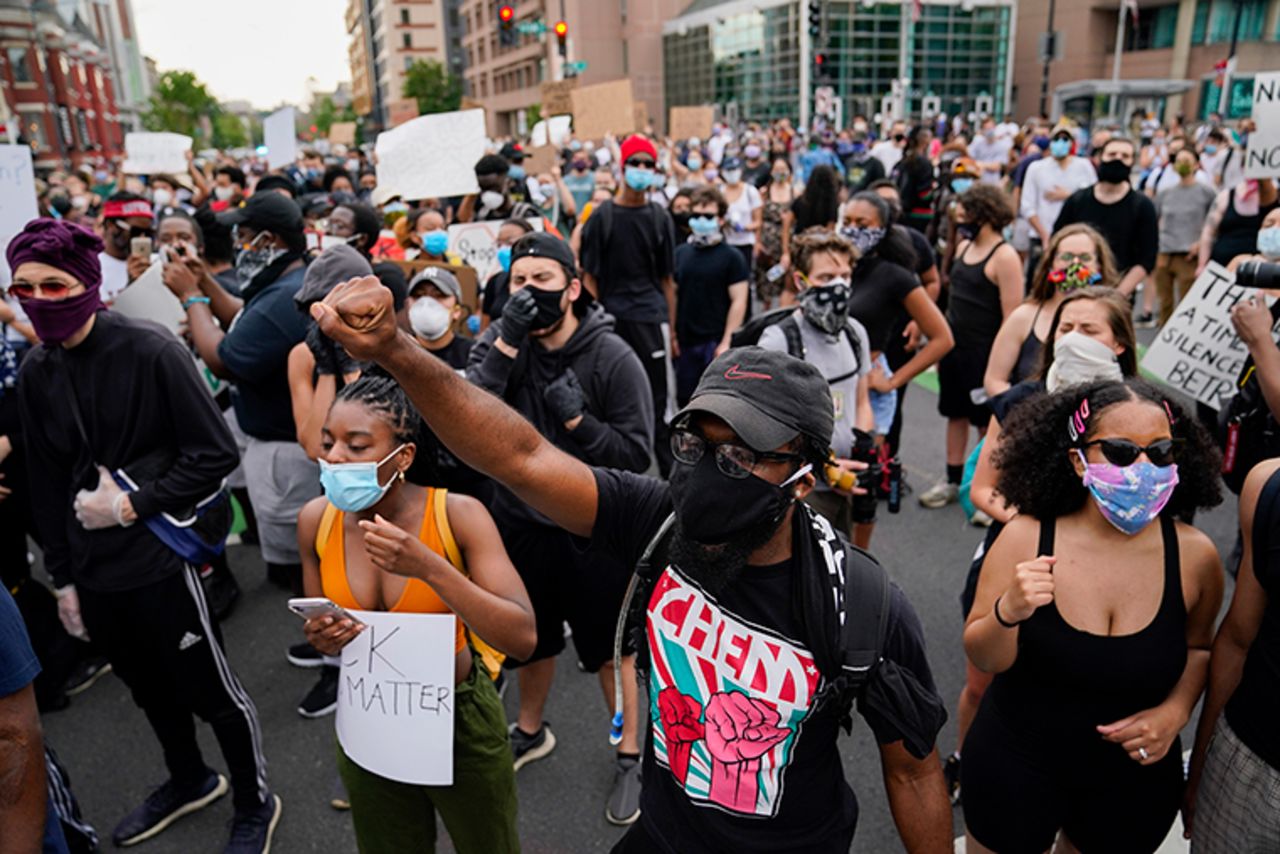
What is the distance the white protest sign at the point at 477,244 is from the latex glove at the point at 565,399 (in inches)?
146

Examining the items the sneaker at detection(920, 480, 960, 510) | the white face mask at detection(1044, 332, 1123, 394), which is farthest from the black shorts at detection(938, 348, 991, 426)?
the white face mask at detection(1044, 332, 1123, 394)

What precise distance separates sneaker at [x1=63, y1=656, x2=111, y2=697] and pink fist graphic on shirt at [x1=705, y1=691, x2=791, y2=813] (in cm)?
367

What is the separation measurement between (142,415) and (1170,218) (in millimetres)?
9725

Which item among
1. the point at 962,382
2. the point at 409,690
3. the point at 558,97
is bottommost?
the point at 962,382

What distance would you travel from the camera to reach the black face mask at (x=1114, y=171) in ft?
20.3

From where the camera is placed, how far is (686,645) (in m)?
1.82

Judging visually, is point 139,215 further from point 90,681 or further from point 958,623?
point 958,623

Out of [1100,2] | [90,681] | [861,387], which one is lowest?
[90,681]

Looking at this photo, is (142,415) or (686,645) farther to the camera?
(142,415)

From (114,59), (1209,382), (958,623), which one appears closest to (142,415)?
(958,623)

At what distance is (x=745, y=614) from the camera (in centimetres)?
176

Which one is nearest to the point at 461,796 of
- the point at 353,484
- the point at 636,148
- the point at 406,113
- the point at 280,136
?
the point at 353,484

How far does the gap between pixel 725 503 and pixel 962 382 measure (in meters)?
4.32

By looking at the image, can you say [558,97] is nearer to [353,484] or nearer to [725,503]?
[353,484]
